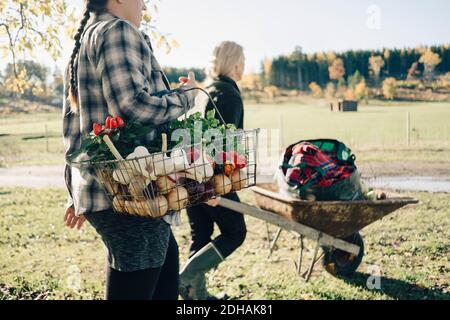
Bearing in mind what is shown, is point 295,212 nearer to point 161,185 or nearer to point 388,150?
point 161,185

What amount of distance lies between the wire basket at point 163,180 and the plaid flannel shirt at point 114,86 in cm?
13

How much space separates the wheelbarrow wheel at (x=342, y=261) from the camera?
419cm

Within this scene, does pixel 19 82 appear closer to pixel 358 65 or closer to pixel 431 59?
pixel 431 59

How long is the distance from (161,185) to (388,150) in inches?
462

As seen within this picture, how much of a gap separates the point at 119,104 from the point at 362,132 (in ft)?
48.4

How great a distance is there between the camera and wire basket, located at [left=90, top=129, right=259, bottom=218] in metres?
1.82

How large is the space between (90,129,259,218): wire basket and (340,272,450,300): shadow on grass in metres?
2.41

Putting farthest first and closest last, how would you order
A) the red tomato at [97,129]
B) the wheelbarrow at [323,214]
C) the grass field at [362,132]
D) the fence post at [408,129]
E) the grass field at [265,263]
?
the fence post at [408,129] < the grass field at [362,132] < the grass field at [265,263] < the wheelbarrow at [323,214] < the red tomato at [97,129]

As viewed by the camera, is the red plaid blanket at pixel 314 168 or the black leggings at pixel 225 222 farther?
the red plaid blanket at pixel 314 168

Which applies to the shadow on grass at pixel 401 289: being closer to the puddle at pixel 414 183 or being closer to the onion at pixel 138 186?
the onion at pixel 138 186

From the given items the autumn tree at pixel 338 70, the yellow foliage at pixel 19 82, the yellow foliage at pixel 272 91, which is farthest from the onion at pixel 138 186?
the yellow foliage at pixel 272 91

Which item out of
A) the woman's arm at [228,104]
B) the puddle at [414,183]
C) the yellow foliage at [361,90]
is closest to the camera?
the woman's arm at [228,104]

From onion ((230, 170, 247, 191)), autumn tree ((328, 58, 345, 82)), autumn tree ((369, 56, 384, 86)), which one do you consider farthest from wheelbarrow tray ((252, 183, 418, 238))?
autumn tree ((328, 58, 345, 82))

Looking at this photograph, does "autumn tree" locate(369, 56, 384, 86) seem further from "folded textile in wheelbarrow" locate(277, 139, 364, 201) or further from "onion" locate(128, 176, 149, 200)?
"onion" locate(128, 176, 149, 200)
